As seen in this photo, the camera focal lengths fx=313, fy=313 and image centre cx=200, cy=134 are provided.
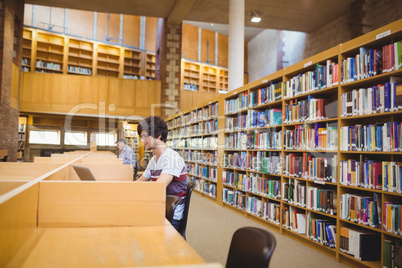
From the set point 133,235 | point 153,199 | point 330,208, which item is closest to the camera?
point 133,235

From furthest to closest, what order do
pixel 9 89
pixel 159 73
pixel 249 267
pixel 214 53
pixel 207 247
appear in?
pixel 214 53 → pixel 159 73 → pixel 9 89 → pixel 207 247 → pixel 249 267

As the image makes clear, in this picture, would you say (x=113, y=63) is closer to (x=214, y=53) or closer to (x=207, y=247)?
(x=214, y=53)

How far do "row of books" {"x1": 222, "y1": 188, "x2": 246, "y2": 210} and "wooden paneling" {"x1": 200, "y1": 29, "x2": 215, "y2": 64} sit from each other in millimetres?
10800

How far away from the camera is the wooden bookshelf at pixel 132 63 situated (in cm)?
1369

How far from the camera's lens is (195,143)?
26.5 feet

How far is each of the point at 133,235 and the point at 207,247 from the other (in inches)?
91.9

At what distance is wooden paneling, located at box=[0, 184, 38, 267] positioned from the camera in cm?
103

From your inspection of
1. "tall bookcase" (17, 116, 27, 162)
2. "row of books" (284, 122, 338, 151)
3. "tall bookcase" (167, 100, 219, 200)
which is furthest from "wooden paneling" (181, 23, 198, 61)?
"row of books" (284, 122, 338, 151)

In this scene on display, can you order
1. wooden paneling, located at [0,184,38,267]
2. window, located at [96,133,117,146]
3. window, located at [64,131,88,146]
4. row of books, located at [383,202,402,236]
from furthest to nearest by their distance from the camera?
window, located at [96,133,117,146] < window, located at [64,131,88,146] < row of books, located at [383,202,402,236] < wooden paneling, located at [0,184,38,267]

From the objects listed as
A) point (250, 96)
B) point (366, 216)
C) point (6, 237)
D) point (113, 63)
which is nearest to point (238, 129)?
point (250, 96)

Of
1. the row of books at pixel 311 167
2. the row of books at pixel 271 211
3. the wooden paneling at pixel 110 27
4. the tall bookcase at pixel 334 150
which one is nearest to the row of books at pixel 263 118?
the tall bookcase at pixel 334 150

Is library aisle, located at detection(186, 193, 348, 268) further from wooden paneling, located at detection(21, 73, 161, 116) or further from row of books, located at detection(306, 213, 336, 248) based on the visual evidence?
wooden paneling, located at detection(21, 73, 161, 116)

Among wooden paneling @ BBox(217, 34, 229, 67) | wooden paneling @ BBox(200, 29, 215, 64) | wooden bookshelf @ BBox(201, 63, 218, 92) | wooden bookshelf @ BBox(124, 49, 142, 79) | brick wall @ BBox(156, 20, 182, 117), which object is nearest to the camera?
brick wall @ BBox(156, 20, 182, 117)

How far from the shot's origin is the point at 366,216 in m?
2.85
